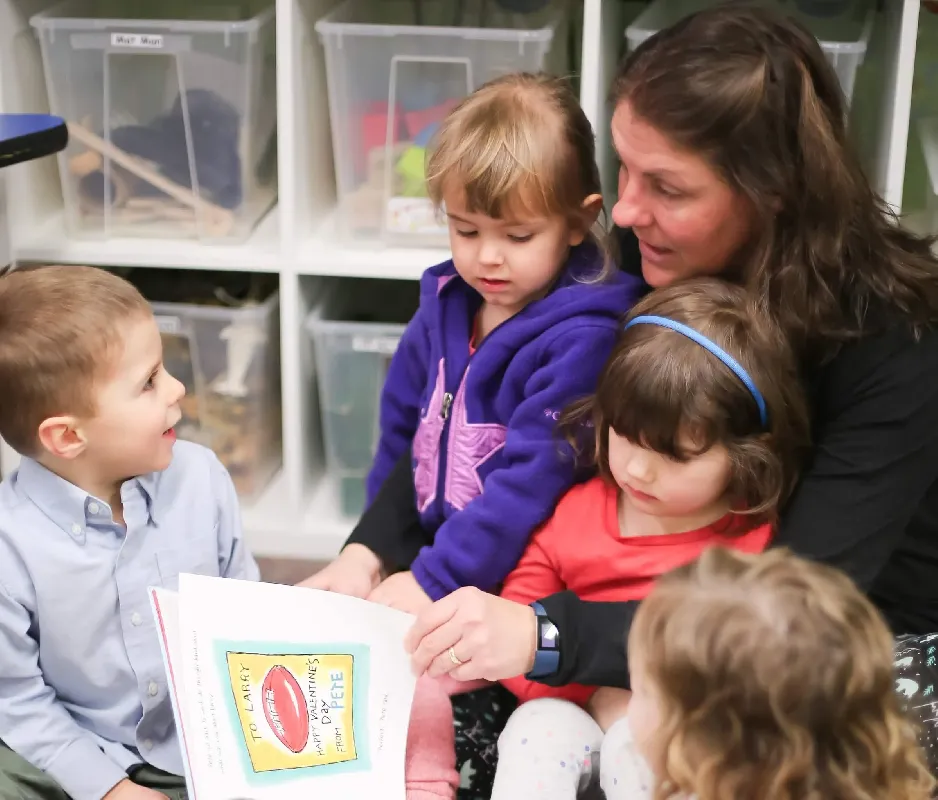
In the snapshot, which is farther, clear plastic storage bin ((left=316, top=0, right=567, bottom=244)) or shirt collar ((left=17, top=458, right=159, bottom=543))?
clear plastic storage bin ((left=316, top=0, right=567, bottom=244))

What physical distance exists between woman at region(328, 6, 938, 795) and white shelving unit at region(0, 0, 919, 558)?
1.79ft

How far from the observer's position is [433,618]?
105 cm

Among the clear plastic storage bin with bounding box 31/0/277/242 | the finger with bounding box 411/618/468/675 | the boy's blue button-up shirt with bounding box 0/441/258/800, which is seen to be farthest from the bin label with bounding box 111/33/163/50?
the finger with bounding box 411/618/468/675

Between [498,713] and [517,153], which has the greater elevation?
[517,153]

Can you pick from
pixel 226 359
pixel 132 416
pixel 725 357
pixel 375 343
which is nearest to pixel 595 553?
pixel 725 357

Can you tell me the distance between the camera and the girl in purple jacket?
1.15 meters

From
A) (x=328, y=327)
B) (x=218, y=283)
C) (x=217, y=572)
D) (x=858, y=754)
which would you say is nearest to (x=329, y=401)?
(x=328, y=327)

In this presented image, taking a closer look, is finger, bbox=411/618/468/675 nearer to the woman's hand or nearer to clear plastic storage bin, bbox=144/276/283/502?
the woman's hand

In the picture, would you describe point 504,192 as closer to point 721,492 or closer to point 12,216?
point 721,492

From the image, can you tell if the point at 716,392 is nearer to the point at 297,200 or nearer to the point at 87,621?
the point at 87,621

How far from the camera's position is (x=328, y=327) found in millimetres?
1776

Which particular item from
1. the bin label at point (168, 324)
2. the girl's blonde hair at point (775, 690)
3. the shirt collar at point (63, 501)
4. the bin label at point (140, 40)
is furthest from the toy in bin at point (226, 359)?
the girl's blonde hair at point (775, 690)

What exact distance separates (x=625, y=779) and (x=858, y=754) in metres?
0.26

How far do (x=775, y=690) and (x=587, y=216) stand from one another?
596 mm
